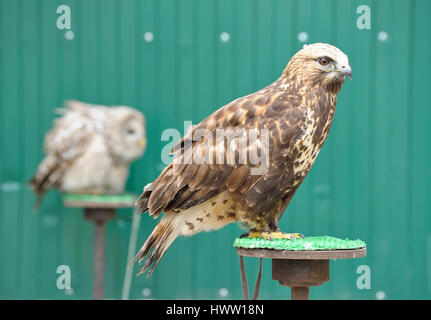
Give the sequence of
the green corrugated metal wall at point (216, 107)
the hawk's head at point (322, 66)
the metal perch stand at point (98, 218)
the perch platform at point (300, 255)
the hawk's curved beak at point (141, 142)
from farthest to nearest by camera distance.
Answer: the green corrugated metal wall at point (216, 107) < the hawk's curved beak at point (141, 142) < the metal perch stand at point (98, 218) < the hawk's head at point (322, 66) < the perch platform at point (300, 255)

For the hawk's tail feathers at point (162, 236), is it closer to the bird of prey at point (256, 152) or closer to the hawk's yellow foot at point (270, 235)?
the bird of prey at point (256, 152)

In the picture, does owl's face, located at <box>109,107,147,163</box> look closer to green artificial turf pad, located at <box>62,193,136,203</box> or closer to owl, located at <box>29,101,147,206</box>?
owl, located at <box>29,101,147,206</box>

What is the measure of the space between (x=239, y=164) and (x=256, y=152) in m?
0.10

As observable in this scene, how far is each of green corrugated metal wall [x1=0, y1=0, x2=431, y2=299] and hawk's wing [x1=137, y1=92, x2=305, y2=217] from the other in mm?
1922

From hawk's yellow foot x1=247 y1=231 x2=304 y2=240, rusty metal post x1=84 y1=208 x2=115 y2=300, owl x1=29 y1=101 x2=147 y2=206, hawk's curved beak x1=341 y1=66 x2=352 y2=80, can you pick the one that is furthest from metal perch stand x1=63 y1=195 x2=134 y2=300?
hawk's curved beak x1=341 y1=66 x2=352 y2=80

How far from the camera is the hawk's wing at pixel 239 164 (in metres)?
2.57

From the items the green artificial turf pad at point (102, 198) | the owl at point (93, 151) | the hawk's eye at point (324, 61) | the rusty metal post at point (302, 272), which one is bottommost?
the rusty metal post at point (302, 272)

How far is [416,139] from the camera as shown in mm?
4609

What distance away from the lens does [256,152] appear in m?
2.60

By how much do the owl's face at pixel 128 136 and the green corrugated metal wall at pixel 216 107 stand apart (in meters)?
0.24

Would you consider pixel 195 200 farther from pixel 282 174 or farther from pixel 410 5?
pixel 410 5

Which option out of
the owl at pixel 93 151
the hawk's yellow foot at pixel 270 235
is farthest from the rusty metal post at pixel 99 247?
the hawk's yellow foot at pixel 270 235

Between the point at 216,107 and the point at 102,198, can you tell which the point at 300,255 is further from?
the point at 216,107

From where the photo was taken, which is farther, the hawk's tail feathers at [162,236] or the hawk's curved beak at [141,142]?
the hawk's curved beak at [141,142]
